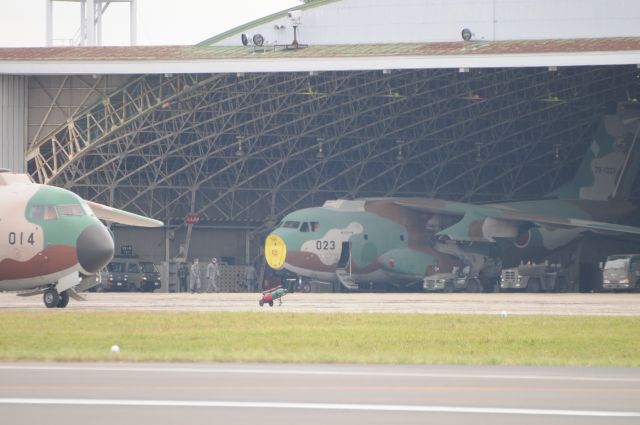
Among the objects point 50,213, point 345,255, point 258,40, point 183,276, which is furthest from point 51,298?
point 183,276

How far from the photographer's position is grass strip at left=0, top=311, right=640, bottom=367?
60.6 ft

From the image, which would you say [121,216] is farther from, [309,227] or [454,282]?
[454,282]

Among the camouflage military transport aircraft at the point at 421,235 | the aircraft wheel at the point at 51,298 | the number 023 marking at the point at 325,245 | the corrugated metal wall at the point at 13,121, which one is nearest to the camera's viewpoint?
the aircraft wheel at the point at 51,298

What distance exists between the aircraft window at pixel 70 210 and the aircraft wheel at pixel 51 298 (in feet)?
7.24

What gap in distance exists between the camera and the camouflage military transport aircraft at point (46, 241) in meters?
30.6

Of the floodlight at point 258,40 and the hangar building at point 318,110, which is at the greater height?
the floodlight at point 258,40

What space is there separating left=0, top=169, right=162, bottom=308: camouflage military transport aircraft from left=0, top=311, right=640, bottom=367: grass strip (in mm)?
2021

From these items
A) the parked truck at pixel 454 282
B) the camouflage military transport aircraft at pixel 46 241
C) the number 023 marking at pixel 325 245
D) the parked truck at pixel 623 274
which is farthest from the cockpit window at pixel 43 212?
the parked truck at pixel 623 274

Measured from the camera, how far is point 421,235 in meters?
54.5

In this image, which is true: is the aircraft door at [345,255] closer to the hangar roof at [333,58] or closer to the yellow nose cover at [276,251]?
the yellow nose cover at [276,251]

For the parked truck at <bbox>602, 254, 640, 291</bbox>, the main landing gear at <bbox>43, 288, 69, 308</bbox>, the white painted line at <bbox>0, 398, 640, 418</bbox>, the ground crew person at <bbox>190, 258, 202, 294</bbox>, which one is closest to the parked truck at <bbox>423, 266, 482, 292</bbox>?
the parked truck at <bbox>602, 254, 640, 291</bbox>

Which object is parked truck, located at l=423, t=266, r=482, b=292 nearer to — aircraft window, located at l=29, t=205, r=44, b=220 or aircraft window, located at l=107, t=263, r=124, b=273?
aircraft window, located at l=107, t=263, r=124, b=273

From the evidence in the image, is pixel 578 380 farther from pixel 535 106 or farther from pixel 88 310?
pixel 535 106

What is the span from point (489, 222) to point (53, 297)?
26.4 meters
